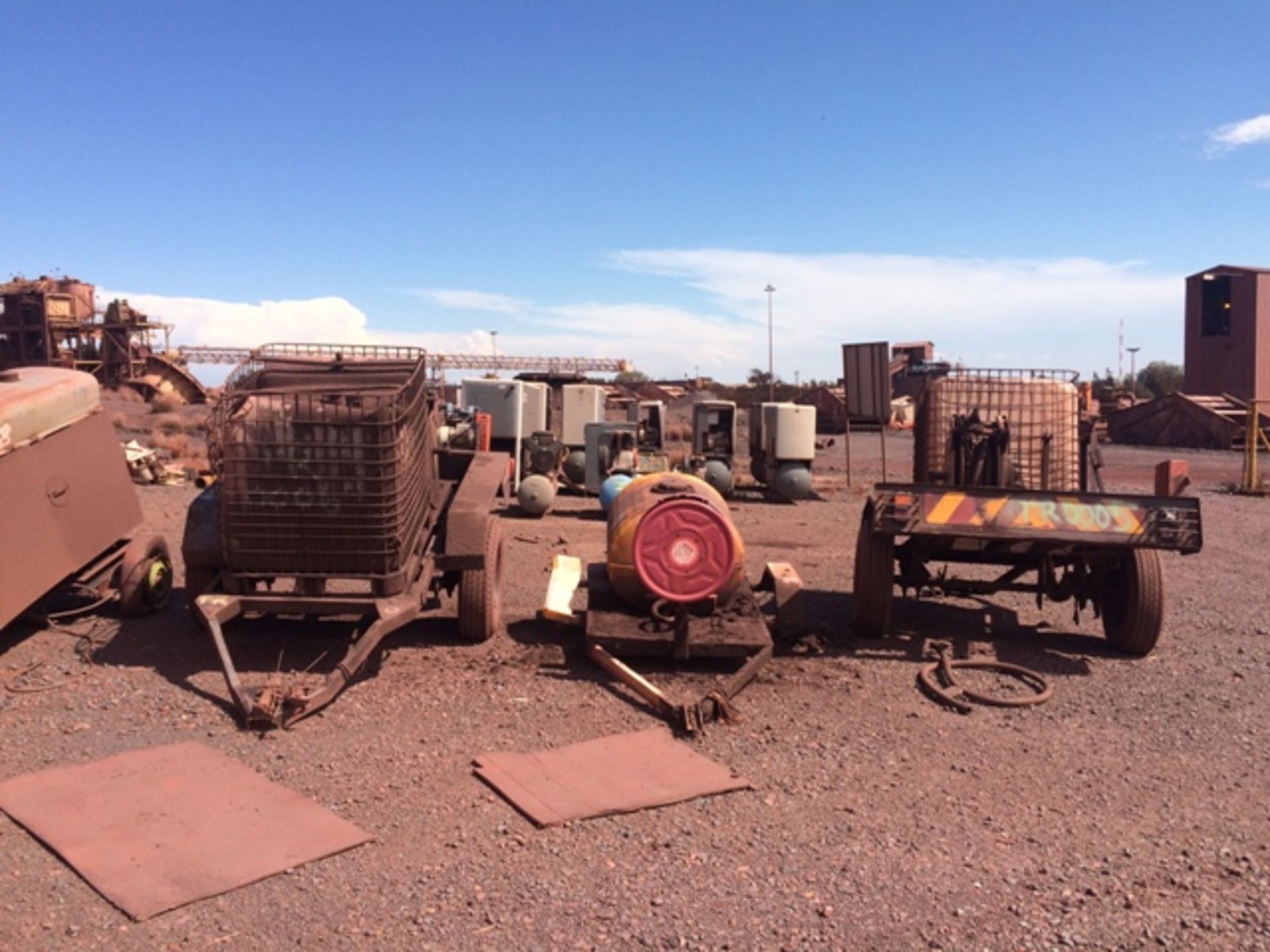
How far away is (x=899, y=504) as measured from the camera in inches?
271

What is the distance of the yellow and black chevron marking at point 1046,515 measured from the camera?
6770mm

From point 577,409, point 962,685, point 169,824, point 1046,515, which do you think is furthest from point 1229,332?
point 169,824

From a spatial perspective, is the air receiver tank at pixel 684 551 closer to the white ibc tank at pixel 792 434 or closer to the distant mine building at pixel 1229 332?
the white ibc tank at pixel 792 434

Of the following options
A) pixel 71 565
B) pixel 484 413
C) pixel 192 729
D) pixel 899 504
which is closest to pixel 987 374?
pixel 899 504

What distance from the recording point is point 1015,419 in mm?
8141

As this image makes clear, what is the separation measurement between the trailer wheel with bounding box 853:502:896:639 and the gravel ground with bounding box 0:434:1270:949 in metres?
0.25

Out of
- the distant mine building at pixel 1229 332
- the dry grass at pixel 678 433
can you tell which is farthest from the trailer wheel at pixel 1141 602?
the distant mine building at pixel 1229 332

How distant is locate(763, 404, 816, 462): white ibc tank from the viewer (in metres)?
18.6

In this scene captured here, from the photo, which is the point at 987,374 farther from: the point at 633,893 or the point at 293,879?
the point at 293,879

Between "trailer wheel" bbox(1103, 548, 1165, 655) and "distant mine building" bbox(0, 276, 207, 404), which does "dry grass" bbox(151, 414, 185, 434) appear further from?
"trailer wheel" bbox(1103, 548, 1165, 655)

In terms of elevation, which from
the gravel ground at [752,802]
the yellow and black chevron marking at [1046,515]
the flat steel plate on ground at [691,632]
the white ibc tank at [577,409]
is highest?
the white ibc tank at [577,409]

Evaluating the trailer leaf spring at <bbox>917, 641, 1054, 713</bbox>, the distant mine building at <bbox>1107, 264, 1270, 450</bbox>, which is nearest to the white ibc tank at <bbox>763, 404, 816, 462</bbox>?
the trailer leaf spring at <bbox>917, 641, 1054, 713</bbox>

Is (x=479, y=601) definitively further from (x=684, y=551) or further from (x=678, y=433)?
(x=678, y=433)

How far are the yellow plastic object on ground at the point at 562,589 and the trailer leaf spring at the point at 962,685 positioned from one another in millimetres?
2610
